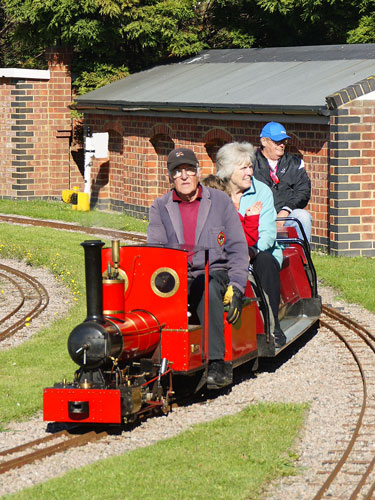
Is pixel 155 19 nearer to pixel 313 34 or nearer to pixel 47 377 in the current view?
pixel 313 34

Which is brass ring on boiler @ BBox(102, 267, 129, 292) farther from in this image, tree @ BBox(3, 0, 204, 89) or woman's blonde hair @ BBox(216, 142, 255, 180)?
tree @ BBox(3, 0, 204, 89)

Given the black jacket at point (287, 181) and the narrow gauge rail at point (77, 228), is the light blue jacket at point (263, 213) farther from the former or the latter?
the narrow gauge rail at point (77, 228)

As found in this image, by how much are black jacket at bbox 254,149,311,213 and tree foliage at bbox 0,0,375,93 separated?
1648 centimetres

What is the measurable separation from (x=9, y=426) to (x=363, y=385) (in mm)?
3227

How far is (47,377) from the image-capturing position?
31.3 feet

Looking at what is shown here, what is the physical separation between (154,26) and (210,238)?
2004cm

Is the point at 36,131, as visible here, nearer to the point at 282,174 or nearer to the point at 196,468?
the point at 282,174

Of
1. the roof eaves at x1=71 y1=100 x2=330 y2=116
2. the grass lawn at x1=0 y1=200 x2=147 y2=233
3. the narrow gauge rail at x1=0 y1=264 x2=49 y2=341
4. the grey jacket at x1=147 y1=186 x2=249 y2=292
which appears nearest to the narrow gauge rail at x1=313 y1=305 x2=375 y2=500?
the grey jacket at x1=147 y1=186 x2=249 y2=292

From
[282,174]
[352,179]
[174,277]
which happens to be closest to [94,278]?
[174,277]

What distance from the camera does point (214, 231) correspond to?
8273mm

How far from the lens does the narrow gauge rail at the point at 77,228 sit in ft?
66.2

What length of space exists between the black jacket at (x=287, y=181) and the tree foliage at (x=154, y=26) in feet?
54.1

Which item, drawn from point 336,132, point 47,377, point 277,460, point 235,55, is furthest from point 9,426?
point 235,55

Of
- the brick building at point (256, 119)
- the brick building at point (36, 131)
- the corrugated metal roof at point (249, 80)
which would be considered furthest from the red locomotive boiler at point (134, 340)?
the brick building at point (36, 131)
